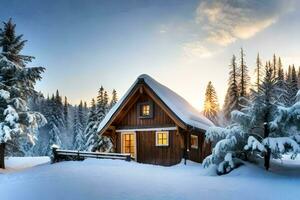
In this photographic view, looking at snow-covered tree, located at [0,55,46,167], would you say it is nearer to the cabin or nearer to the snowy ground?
the cabin

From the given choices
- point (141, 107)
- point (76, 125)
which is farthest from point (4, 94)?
point (76, 125)

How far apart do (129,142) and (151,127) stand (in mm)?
2356

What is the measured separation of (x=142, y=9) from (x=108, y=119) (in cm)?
893

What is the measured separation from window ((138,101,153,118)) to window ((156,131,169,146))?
155 centimetres

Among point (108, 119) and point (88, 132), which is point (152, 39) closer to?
point (108, 119)

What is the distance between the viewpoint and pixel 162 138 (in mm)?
25719

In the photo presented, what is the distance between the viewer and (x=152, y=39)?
23.6 metres

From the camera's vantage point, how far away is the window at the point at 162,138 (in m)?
25.6

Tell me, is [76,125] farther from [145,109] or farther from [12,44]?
[145,109]

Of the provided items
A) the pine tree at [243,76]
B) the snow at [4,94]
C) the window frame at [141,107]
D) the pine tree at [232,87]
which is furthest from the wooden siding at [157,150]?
the pine tree at [243,76]

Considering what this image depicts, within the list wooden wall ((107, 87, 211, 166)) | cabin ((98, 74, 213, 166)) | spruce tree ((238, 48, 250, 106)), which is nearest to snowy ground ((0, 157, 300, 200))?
cabin ((98, 74, 213, 166))

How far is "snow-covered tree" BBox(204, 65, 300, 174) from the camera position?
17.8m

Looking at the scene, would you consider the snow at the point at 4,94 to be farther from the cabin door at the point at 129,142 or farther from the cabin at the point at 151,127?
the cabin door at the point at 129,142

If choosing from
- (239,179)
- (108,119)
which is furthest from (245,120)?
(108,119)
